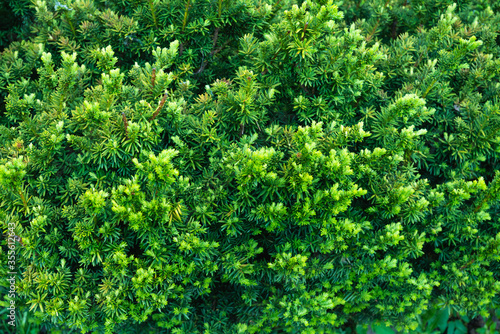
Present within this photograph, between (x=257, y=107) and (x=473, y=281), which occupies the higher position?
(x=257, y=107)

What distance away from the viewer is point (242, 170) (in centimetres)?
244

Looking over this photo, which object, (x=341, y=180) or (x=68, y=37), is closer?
(x=341, y=180)

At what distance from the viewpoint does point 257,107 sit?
9.41ft

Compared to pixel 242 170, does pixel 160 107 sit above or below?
above

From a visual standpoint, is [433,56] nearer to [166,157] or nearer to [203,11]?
[203,11]

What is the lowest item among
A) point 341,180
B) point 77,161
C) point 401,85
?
point 77,161

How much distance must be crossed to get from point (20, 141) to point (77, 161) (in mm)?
431

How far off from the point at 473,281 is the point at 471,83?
171 centimetres

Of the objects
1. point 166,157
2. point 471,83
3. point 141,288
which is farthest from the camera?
point 471,83

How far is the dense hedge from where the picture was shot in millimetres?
2533

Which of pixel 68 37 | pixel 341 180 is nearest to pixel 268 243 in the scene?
pixel 341 180

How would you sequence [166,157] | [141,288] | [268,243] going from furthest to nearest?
[268,243], [141,288], [166,157]

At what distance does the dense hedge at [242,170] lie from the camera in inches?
99.7

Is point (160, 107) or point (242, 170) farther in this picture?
point (160, 107)
